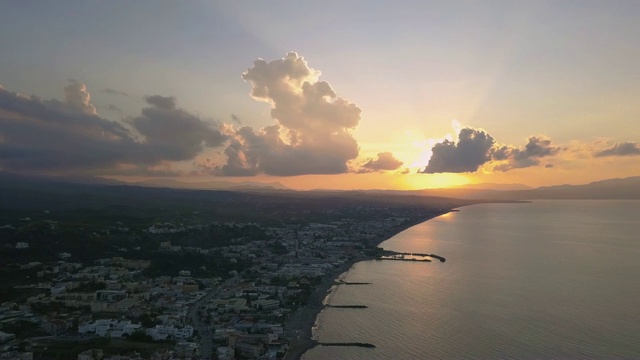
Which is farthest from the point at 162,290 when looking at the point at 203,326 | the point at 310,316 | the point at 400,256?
the point at 400,256

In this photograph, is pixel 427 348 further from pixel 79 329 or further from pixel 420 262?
pixel 420 262

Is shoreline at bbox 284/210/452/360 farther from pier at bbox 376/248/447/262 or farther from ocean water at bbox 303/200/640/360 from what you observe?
pier at bbox 376/248/447/262

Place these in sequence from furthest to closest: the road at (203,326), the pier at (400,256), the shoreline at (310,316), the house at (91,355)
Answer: the pier at (400,256), the shoreline at (310,316), the road at (203,326), the house at (91,355)

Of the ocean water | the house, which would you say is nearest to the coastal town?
the house

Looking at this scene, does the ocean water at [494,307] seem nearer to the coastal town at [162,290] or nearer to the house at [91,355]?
the coastal town at [162,290]

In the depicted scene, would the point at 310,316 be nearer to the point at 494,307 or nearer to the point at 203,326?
the point at 203,326

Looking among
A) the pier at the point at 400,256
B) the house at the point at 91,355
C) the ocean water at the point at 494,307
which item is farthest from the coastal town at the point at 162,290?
the ocean water at the point at 494,307
